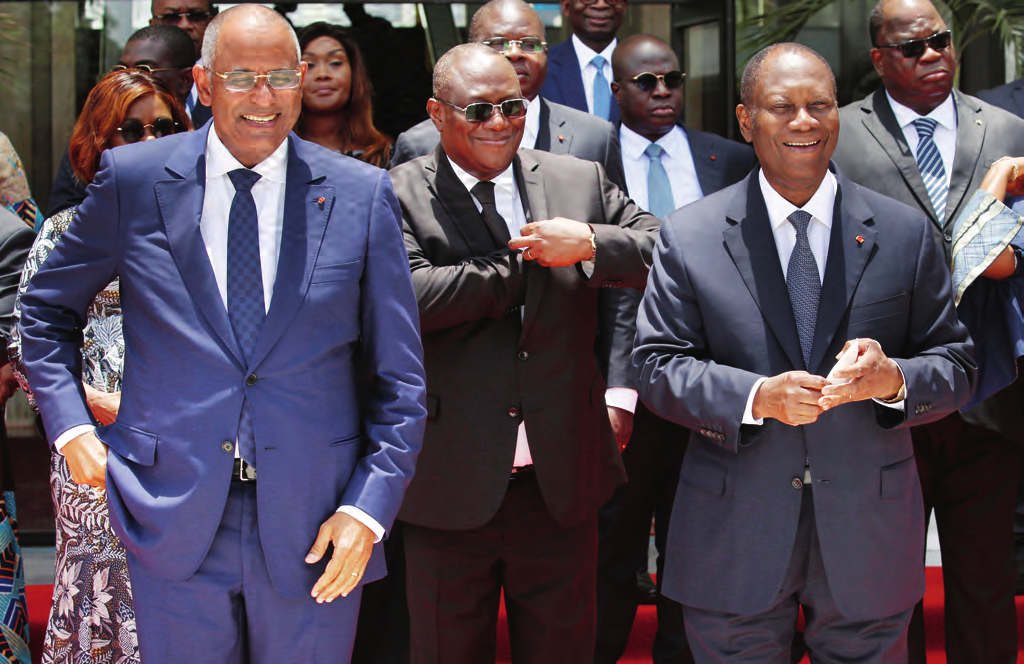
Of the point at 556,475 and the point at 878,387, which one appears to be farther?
the point at 556,475

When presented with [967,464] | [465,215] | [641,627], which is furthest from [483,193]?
[641,627]

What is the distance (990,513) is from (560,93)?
7.96 ft

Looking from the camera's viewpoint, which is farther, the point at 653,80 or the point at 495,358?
the point at 653,80

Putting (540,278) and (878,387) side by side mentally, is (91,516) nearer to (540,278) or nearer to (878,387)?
(540,278)

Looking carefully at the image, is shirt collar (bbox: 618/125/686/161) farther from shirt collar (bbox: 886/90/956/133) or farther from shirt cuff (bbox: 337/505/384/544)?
shirt cuff (bbox: 337/505/384/544)

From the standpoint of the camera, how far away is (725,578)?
3350 millimetres

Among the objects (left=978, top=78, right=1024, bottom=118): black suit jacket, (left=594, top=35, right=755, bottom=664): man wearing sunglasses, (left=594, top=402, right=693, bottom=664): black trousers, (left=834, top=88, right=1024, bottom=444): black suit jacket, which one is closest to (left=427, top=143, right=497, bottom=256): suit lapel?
(left=594, top=35, right=755, bottom=664): man wearing sunglasses

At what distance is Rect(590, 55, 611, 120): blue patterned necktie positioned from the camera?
564 centimetres

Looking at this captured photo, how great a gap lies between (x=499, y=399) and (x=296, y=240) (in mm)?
996

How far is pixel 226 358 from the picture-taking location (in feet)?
9.36

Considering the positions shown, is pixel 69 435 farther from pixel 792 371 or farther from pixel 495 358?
pixel 792 371

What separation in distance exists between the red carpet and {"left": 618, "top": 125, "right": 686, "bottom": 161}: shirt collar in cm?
189

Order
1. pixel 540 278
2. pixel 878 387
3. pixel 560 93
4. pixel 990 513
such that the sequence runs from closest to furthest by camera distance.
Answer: pixel 878 387 < pixel 540 278 < pixel 990 513 < pixel 560 93

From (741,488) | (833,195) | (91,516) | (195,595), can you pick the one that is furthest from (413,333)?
(91,516)
